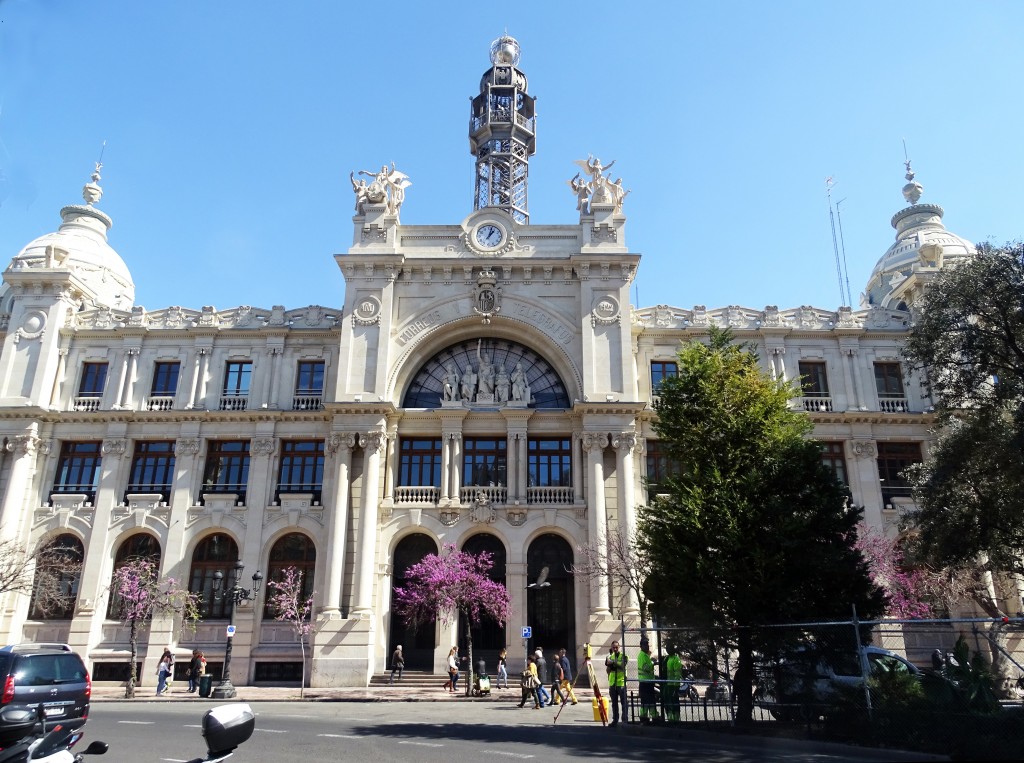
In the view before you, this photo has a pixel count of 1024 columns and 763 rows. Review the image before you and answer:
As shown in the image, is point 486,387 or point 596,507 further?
point 486,387

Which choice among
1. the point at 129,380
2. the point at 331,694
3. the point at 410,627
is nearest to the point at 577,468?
the point at 410,627

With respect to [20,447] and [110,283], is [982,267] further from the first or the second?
[110,283]

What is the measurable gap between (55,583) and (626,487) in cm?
2663

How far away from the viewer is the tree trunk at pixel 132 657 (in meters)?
28.4

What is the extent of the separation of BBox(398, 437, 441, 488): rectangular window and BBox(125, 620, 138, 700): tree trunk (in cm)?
1290

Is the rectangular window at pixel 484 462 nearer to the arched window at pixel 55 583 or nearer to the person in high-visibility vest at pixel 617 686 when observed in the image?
the person in high-visibility vest at pixel 617 686

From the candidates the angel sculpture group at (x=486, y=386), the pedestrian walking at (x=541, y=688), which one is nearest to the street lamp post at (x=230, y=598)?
the pedestrian walking at (x=541, y=688)

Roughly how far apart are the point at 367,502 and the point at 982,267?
2499cm

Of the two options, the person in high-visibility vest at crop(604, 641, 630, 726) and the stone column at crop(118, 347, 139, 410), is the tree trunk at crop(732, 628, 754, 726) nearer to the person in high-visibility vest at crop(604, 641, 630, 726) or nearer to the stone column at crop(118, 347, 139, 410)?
the person in high-visibility vest at crop(604, 641, 630, 726)

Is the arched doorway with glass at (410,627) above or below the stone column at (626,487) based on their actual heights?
below

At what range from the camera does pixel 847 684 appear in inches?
557

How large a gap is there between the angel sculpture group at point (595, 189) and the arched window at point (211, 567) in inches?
968

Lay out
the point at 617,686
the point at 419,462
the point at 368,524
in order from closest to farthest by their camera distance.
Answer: the point at 617,686 → the point at 368,524 → the point at 419,462

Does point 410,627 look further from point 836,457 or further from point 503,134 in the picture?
point 503,134
